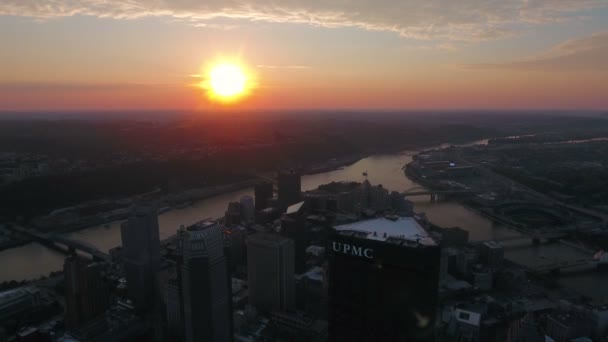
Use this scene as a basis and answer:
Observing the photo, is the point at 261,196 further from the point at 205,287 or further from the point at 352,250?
the point at 352,250

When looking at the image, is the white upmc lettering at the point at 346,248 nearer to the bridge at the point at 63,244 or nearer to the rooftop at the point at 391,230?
the rooftop at the point at 391,230

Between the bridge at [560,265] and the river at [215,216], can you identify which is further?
the river at [215,216]

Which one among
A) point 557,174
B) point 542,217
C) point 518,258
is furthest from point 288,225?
point 557,174

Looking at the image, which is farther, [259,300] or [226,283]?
[259,300]

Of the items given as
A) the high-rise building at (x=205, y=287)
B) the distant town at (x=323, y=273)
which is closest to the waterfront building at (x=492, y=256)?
the distant town at (x=323, y=273)

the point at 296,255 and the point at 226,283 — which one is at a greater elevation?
the point at 226,283

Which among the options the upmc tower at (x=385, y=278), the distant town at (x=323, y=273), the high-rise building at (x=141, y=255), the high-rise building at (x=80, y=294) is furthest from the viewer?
the high-rise building at (x=141, y=255)

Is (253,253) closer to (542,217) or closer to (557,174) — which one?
(542,217)
